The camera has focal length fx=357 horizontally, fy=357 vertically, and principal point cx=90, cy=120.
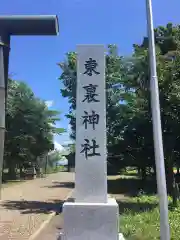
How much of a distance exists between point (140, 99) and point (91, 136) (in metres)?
8.98

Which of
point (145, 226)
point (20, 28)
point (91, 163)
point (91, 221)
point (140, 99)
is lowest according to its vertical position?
point (145, 226)

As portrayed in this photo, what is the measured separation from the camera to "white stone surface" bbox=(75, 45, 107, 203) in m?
6.86

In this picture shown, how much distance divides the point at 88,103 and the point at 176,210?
744cm

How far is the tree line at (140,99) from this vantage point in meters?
14.8

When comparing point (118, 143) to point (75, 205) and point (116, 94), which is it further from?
point (75, 205)

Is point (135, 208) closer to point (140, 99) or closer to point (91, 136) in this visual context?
point (140, 99)

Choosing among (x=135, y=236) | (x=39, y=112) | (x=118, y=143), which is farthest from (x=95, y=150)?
(x=39, y=112)

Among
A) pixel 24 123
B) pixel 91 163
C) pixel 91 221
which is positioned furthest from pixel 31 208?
pixel 24 123

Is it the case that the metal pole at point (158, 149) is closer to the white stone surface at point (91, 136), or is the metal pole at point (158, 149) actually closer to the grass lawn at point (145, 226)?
the grass lawn at point (145, 226)

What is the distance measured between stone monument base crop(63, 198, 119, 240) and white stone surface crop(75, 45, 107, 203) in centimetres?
33

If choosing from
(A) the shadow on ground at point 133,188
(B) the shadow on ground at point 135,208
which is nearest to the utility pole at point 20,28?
(B) the shadow on ground at point 135,208

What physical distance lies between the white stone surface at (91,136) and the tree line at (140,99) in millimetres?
4000

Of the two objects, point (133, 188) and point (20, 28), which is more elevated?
point (20, 28)

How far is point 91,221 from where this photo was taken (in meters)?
6.46
